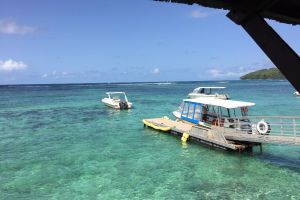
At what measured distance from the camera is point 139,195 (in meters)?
12.6

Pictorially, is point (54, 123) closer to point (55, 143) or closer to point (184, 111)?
point (55, 143)

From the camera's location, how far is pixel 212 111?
23.3 metres

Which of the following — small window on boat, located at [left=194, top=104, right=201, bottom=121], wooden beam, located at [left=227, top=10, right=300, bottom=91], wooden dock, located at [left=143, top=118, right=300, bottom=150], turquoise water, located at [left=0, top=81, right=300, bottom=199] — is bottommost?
turquoise water, located at [left=0, top=81, right=300, bottom=199]

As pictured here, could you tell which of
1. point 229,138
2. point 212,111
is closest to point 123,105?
point 212,111

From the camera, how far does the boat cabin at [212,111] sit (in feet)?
68.2

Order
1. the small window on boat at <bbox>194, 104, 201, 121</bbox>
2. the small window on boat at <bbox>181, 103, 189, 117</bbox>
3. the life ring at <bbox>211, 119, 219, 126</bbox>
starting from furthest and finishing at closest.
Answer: the small window on boat at <bbox>181, 103, 189, 117</bbox> → the small window on boat at <bbox>194, 104, 201, 121</bbox> → the life ring at <bbox>211, 119, 219, 126</bbox>

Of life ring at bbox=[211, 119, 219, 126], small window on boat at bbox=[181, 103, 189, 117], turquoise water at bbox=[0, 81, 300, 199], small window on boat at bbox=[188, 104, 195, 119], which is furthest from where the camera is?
small window on boat at bbox=[181, 103, 189, 117]

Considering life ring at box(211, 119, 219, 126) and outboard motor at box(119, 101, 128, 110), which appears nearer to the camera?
life ring at box(211, 119, 219, 126)

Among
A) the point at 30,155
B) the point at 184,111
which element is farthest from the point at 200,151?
the point at 30,155

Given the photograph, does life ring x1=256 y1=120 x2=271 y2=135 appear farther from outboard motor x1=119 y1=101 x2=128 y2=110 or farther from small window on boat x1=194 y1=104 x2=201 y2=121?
outboard motor x1=119 y1=101 x2=128 y2=110

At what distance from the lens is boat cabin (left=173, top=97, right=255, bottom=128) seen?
2080 cm

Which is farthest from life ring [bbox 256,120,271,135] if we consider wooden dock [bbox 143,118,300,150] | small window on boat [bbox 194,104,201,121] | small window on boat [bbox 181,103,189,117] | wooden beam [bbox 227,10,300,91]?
wooden beam [bbox 227,10,300,91]

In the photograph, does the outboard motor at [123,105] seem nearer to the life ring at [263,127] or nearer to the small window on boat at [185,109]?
the small window on boat at [185,109]

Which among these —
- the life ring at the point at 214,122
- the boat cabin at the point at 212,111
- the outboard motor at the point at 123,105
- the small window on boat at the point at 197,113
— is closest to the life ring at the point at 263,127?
the boat cabin at the point at 212,111
